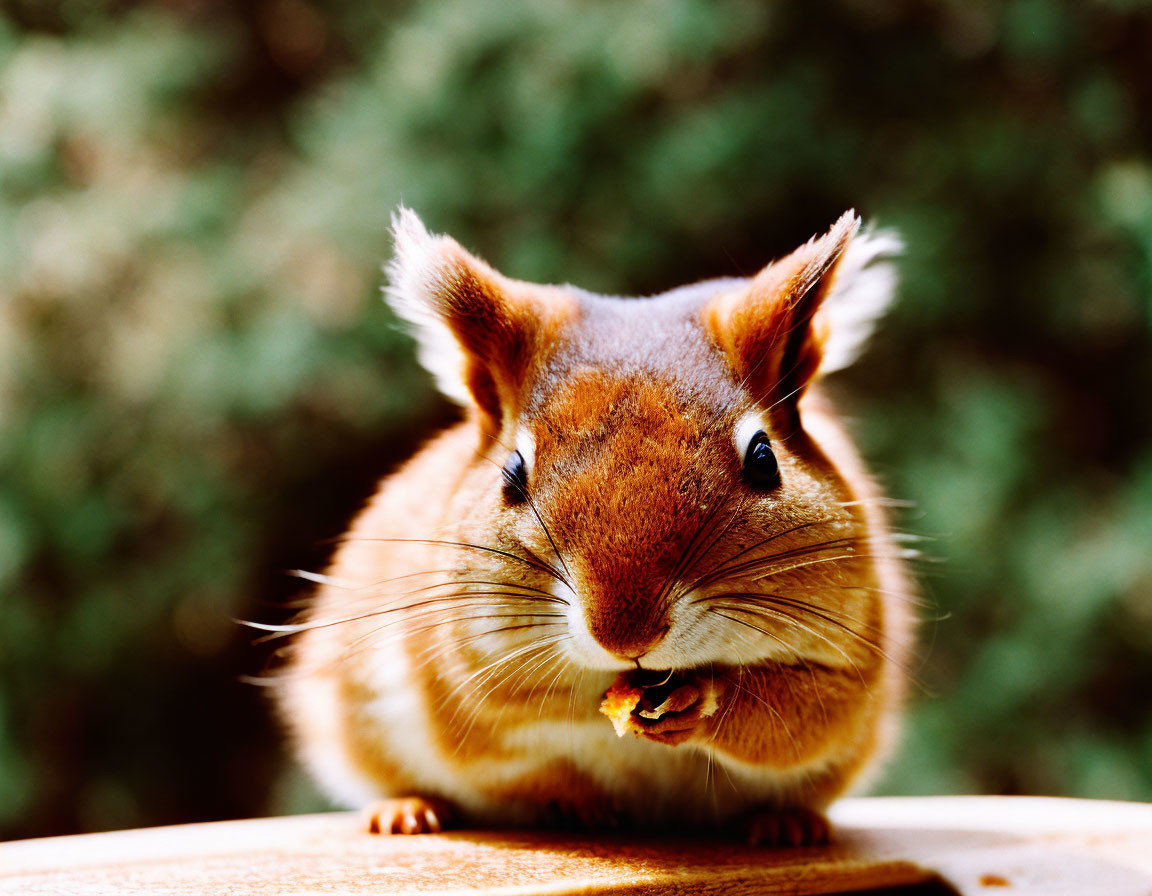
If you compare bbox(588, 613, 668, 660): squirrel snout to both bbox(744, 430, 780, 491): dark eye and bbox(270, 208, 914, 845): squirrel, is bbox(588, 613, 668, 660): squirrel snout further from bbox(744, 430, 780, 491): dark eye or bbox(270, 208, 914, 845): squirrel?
bbox(744, 430, 780, 491): dark eye

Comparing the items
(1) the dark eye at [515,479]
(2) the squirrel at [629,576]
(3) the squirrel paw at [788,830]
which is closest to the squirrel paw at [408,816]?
(2) the squirrel at [629,576]

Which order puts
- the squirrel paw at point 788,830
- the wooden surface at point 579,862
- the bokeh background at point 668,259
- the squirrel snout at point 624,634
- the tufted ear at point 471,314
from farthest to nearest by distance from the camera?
the bokeh background at point 668,259 < the squirrel paw at point 788,830 < the tufted ear at point 471,314 < the wooden surface at point 579,862 < the squirrel snout at point 624,634

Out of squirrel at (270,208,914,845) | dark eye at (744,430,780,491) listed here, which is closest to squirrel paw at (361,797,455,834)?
squirrel at (270,208,914,845)

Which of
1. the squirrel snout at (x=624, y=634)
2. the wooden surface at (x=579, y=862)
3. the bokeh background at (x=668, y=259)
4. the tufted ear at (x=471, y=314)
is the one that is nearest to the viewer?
the squirrel snout at (x=624, y=634)

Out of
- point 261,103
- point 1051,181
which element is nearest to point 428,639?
point 1051,181

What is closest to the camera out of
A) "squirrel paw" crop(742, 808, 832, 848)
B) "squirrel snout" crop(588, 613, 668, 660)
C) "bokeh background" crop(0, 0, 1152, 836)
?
"squirrel snout" crop(588, 613, 668, 660)

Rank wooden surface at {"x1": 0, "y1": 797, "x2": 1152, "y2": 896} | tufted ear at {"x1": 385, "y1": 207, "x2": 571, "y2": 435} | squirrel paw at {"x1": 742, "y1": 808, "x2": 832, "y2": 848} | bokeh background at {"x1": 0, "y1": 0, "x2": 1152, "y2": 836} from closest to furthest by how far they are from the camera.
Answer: wooden surface at {"x1": 0, "y1": 797, "x2": 1152, "y2": 896} < tufted ear at {"x1": 385, "y1": 207, "x2": 571, "y2": 435} < squirrel paw at {"x1": 742, "y1": 808, "x2": 832, "y2": 848} < bokeh background at {"x1": 0, "y1": 0, "x2": 1152, "y2": 836}

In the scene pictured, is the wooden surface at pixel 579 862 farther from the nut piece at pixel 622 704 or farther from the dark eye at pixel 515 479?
the dark eye at pixel 515 479

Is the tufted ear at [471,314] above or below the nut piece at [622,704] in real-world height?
above
